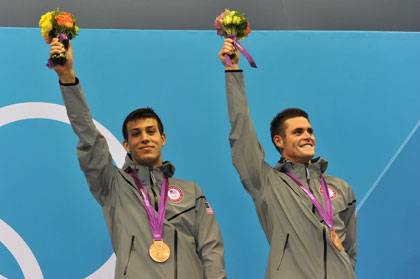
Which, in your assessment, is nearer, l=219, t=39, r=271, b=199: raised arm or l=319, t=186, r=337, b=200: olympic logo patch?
l=219, t=39, r=271, b=199: raised arm

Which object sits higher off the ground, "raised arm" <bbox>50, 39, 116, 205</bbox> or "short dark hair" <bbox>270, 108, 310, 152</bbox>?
"short dark hair" <bbox>270, 108, 310, 152</bbox>

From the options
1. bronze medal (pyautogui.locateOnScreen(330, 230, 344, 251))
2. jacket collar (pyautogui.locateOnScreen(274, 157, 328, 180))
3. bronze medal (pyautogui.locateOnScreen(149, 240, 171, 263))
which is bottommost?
bronze medal (pyautogui.locateOnScreen(149, 240, 171, 263))

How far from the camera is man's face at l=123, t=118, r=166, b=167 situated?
290cm

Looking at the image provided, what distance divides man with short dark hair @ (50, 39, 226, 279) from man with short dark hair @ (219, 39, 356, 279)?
10.3 inches

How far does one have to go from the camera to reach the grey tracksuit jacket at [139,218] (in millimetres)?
2652

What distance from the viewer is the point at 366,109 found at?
13.2 feet

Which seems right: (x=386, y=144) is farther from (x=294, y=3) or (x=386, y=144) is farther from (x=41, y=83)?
(x=41, y=83)

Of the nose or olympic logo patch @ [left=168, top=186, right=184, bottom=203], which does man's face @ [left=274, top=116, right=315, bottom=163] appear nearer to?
the nose

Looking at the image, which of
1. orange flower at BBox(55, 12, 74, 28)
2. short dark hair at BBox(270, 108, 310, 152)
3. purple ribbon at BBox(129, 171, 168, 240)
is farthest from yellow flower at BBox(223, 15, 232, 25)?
purple ribbon at BBox(129, 171, 168, 240)

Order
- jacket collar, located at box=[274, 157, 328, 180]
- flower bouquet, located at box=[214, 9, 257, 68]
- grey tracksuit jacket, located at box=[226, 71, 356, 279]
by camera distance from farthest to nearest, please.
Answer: jacket collar, located at box=[274, 157, 328, 180] → flower bouquet, located at box=[214, 9, 257, 68] → grey tracksuit jacket, located at box=[226, 71, 356, 279]


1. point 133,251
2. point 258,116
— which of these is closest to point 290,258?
point 133,251

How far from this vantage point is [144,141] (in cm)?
291

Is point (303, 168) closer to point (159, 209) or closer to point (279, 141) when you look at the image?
point (279, 141)

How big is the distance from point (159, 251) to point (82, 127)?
25.3 inches
